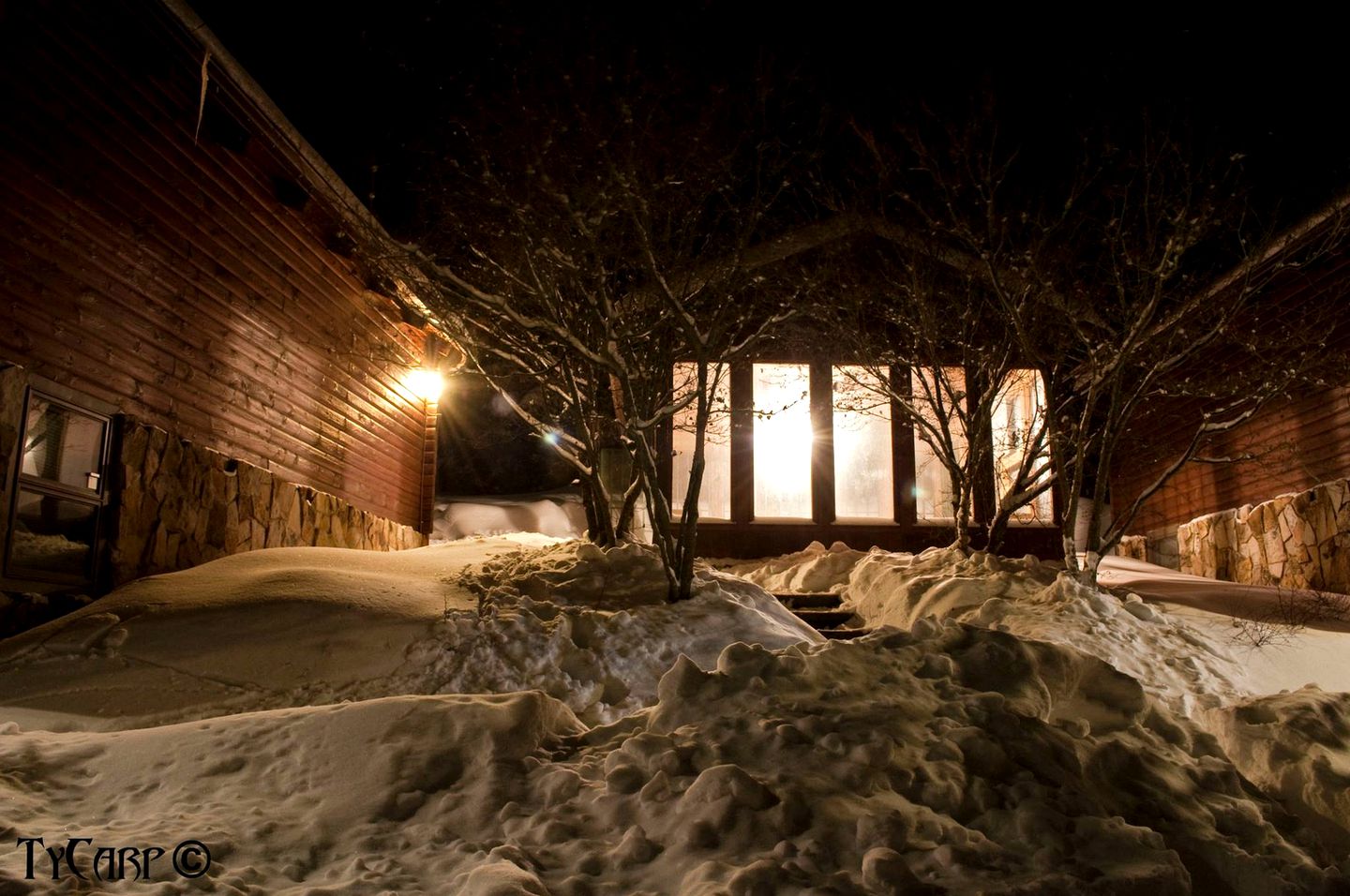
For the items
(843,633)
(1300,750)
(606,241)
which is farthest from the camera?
(606,241)

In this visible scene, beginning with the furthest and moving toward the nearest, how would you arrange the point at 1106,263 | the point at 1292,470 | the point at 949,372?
the point at 949,372, the point at 1106,263, the point at 1292,470

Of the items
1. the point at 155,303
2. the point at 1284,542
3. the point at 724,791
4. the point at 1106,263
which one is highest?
the point at 1106,263

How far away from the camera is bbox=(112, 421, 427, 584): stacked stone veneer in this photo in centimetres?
792

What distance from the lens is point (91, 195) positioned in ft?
24.4

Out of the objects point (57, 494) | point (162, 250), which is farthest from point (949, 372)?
point (57, 494)

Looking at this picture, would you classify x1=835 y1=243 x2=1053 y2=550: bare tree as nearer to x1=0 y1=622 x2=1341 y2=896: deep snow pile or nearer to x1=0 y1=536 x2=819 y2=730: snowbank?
x1=0 y1=536 x2=819 y2=730: snowbank

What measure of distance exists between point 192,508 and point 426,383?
7816mm

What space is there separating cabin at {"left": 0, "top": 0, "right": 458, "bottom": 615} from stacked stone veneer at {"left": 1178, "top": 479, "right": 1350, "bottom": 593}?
13413 mm

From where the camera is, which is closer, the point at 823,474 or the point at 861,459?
the point at 823,474

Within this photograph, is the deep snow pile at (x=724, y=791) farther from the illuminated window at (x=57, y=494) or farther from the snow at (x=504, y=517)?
the snow at (x=504, y=517)

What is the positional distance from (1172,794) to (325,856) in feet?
10.9

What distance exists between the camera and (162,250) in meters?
8.41

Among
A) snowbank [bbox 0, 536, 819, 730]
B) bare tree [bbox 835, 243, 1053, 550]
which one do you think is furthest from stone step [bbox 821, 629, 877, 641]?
bare tree [bbox 835, 243, 1053, 550]

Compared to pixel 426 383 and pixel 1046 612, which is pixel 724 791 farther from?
pixel 426 383
